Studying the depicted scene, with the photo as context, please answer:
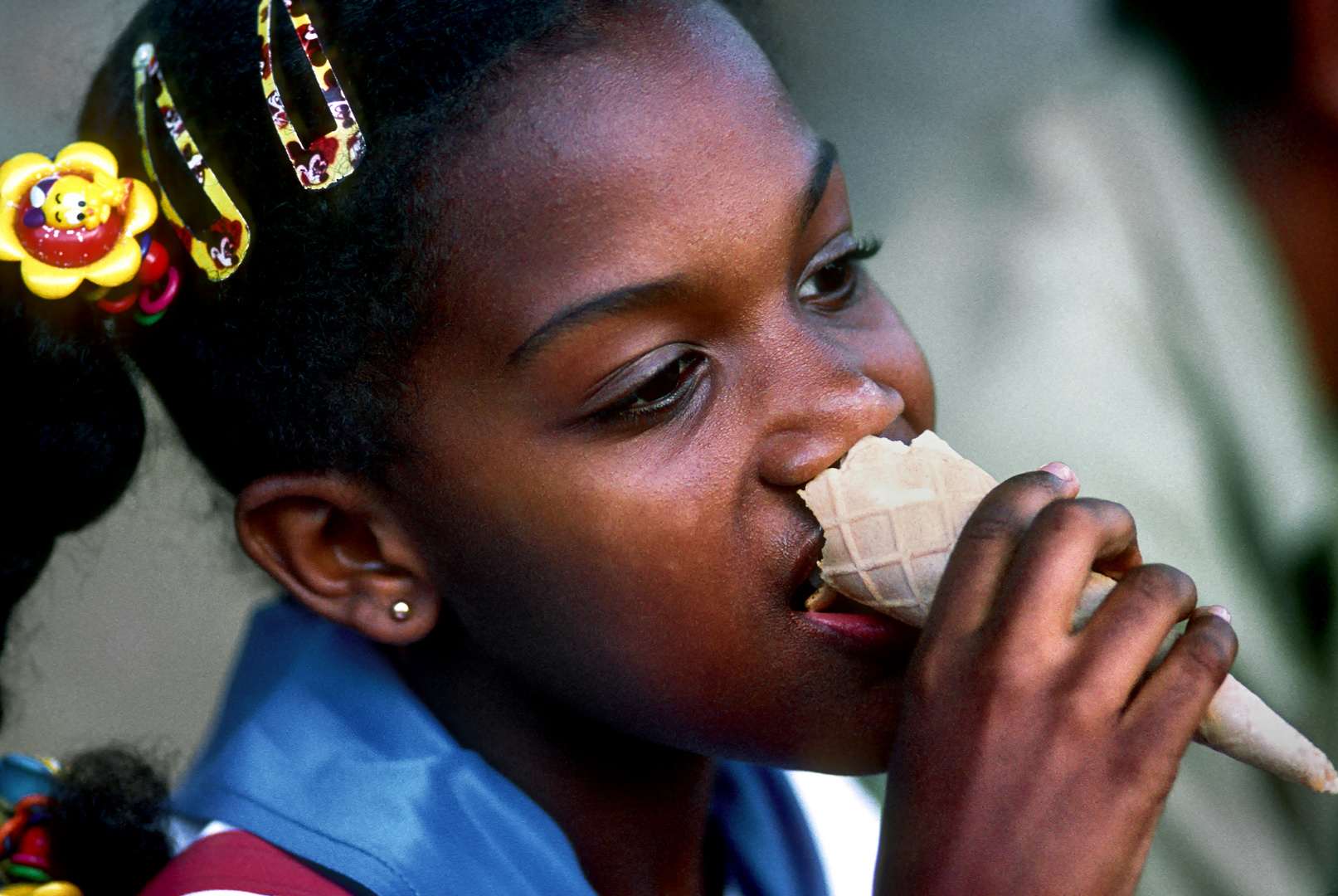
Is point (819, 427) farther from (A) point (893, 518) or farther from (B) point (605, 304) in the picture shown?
(B) point (605, 304)

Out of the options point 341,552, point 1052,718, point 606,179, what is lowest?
point 341,552

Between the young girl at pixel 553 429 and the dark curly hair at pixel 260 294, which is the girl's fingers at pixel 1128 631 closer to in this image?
the young girl at pixel 553 429

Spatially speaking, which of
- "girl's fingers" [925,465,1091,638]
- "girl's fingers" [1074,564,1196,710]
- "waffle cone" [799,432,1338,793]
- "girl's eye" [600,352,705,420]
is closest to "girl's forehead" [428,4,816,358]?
"girl's eye" [600,352,705,420]

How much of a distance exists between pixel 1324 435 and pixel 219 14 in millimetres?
2870

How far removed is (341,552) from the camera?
1712mm

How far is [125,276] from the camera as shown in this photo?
5.42ft

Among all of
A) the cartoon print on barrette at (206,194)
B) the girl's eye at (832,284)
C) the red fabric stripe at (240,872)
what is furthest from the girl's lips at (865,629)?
the cartoon print on barrette at (206,194)

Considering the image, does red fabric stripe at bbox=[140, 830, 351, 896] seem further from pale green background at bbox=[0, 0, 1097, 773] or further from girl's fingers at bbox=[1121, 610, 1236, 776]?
girl's fingers at bbox=[1121, 610, 1236, 776]

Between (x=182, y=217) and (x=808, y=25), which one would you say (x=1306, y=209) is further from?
(x=182, y=217)

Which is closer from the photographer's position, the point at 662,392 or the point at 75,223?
the point at 662,392

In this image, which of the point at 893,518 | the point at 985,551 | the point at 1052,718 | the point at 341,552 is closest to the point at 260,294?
the point at 341,552

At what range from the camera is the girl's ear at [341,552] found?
5.41 feet

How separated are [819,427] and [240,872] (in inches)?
38.3

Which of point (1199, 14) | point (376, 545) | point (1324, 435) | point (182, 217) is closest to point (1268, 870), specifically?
point (1324, 435)
